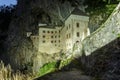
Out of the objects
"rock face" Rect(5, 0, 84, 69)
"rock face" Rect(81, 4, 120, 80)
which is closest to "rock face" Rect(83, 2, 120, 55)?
"rock face" Rect(81, 4, 120, 80)

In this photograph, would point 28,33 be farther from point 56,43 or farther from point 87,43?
point 87,43

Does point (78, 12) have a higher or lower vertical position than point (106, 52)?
higher

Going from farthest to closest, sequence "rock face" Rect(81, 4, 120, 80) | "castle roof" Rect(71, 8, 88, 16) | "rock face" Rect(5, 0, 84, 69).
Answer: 1. "rock face" Rect(5, 0, 84, 69)
2. "castle roof" Rect(71, 8, 88, 16)
3. "rock face" Rect(81, 4, 120, 80)

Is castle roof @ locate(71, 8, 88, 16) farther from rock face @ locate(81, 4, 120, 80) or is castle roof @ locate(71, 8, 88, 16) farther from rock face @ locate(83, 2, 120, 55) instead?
rock face @ locate(81, 4, 120, 80)

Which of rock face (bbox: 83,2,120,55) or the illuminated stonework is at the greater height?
A: rock face (bbox: 83,2,120,55)

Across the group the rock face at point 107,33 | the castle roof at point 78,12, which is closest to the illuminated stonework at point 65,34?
the castle roof at point 78,12

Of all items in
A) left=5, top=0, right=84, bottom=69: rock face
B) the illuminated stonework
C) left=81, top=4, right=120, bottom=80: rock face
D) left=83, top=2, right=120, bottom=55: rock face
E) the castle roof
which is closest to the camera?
left=81, top=4, right=120, bottom=80: rock face

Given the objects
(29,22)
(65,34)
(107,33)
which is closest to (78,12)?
(65,34)

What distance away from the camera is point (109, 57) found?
22.2 feet

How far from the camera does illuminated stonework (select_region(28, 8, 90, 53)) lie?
4919 centimetres

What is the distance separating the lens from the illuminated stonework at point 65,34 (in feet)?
161

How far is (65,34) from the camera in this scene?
52.3 meters

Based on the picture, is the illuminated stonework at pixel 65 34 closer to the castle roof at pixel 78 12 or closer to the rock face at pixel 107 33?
the castle roof at pixel 78 12

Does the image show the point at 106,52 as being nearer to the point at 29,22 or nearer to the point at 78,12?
the point at 78,12
